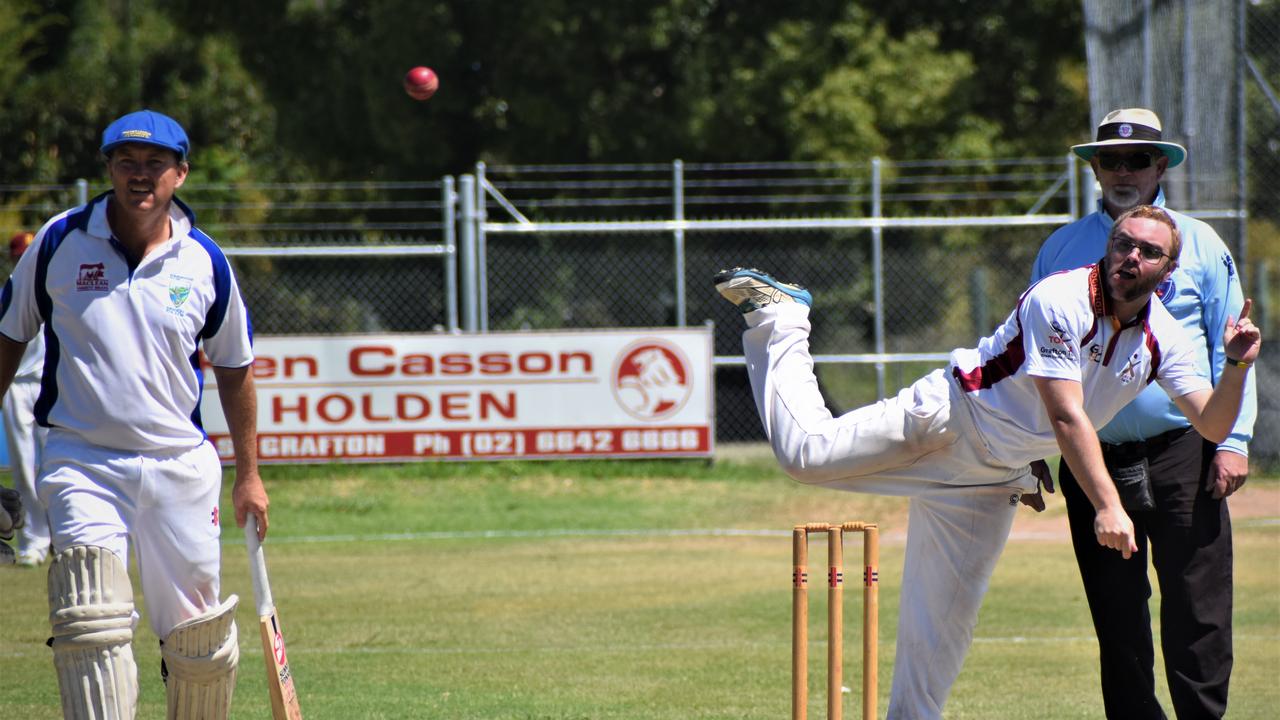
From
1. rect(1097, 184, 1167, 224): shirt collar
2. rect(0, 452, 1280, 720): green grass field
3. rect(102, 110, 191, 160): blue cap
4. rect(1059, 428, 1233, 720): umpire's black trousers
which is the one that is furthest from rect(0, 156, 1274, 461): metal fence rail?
rect(102, 110, 191, 160): blue cap

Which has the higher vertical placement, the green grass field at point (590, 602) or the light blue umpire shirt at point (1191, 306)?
the light blue umpire shirt at point (1191, 306)

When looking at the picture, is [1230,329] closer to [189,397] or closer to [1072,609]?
[189,397]

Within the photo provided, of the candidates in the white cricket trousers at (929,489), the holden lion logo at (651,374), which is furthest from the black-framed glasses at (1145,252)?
the holden lion logo at (651,374)

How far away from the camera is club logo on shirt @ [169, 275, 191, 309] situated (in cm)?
500

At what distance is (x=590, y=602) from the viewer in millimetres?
9672

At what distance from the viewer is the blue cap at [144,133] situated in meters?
4.89

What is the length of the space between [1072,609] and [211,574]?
238 inches

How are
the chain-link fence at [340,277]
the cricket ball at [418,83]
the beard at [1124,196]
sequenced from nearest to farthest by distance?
1. the beard at [1124,196]
2. the cricket ball at [418,83]
3. the chain-link fence at [340,277]

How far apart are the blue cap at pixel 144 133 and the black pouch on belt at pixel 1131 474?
3.42 meters

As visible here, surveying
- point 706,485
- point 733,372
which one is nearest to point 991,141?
point 733,372

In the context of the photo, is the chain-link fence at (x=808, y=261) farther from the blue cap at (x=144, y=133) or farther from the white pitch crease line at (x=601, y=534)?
the blue cap at (x=144, y=133)

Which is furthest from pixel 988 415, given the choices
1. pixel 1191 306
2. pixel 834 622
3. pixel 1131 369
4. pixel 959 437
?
pixel 1191 306

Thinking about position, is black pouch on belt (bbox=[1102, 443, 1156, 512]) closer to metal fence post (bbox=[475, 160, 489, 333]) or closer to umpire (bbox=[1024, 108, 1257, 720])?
umpire (bbox=[1024, 108, 1257, 720])

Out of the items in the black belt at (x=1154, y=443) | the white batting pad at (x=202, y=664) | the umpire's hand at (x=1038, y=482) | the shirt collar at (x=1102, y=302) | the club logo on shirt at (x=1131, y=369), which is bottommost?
the white batting pad at (x=202, y=664)
